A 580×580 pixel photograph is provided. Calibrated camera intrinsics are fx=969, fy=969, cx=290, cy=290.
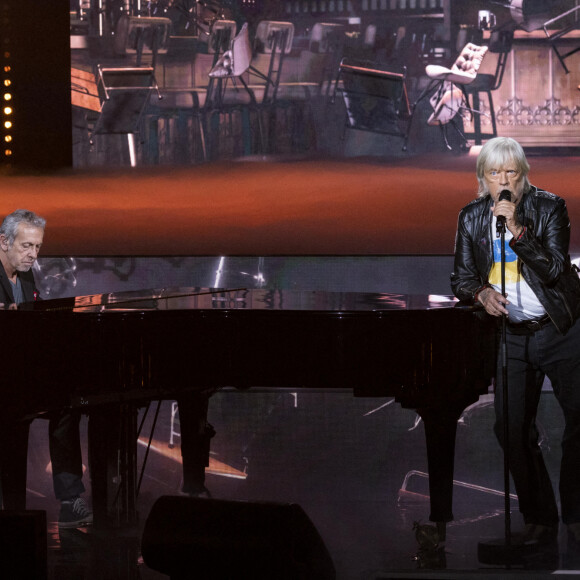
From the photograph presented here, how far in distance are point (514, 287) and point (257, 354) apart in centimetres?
87

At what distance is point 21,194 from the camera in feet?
16.6

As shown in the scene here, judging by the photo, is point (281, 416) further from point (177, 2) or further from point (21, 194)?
point (177, 2)

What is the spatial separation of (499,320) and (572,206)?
6.01ft

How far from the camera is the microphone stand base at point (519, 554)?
126 inches

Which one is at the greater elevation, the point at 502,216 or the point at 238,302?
the point at 502,216

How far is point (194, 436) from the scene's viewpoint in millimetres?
3918

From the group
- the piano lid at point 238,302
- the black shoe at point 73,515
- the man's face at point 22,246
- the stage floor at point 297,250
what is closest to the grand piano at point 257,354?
the piano lid at point 238,302

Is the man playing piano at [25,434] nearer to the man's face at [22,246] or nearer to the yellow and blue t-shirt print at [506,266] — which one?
the man's face at [22,246]

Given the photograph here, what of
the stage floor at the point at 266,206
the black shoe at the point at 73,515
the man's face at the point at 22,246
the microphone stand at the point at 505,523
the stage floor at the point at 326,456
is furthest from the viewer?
the stage floor at the point at 266,206

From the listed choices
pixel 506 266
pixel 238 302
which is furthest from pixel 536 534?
pixel 238 302

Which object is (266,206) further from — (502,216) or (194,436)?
(502,216)

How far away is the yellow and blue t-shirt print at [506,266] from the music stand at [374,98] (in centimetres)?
180

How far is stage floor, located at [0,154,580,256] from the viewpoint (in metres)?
4.88

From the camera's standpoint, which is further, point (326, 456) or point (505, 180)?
point (326, 456)
